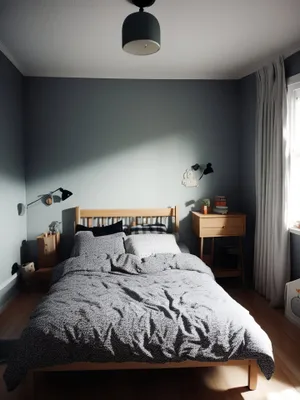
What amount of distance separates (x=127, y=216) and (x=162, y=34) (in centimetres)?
215

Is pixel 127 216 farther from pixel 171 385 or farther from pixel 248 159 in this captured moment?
pixel 171 385

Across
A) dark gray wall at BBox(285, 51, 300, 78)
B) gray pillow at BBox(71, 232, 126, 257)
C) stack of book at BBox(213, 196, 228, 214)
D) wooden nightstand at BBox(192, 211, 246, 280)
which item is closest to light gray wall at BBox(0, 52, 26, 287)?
gray pillow at BBox(71, 232, 126, 257)

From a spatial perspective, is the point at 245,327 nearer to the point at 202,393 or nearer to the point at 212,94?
the point at 202,393

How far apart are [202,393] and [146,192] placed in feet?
8.56

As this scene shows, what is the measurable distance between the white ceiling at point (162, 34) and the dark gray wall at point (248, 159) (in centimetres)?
24

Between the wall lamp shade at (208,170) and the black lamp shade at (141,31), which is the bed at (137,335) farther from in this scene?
the wall lamp shade at (208,170)

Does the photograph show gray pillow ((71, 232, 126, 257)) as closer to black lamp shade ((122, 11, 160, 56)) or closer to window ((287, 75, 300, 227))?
window ((287, 75, 300, 227))

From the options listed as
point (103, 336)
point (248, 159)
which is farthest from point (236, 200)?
point (103, 336)

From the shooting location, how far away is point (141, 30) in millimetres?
2264

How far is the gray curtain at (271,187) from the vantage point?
3.44m

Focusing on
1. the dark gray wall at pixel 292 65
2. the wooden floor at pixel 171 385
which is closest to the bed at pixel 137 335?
the wooden floor at pixel 171 385

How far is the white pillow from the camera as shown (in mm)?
3623

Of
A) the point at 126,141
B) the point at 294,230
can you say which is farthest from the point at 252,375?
the point at 126,141

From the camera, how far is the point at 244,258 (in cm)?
437
